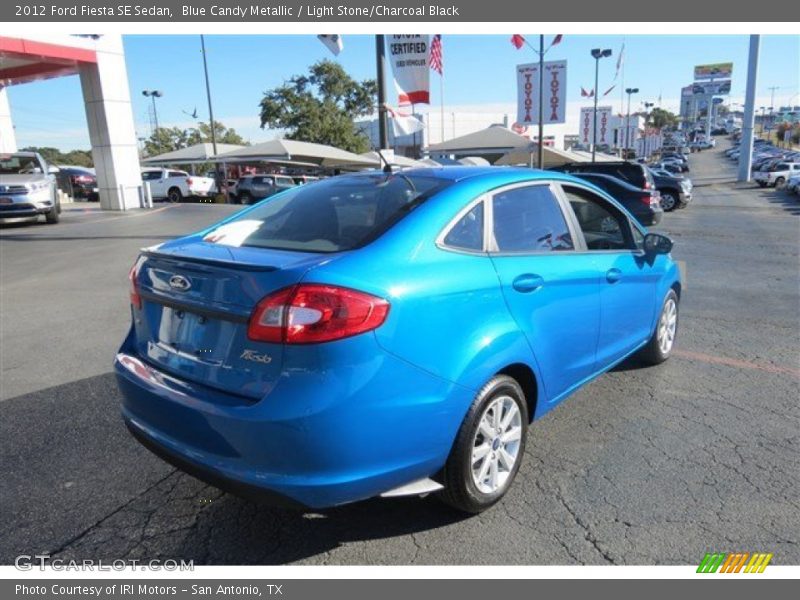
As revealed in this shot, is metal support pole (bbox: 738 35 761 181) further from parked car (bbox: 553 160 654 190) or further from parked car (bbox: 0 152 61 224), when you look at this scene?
parked car (bbox: 0 152 61 224)

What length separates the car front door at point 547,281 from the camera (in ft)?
9.93

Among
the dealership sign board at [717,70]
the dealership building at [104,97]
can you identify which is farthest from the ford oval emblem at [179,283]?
the dealership sign board at [717,70]

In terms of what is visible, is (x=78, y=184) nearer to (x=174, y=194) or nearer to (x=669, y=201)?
(x=174, y=194)

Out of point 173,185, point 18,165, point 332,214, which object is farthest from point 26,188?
point 173,185

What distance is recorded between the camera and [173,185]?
30.0 m

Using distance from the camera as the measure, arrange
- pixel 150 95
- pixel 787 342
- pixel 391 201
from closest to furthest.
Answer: pixel 391 201
pixel 787 342
pixel 150 95

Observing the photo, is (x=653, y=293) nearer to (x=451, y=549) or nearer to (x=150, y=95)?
(x=451, y=549)

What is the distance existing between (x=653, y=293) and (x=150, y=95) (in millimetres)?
57088

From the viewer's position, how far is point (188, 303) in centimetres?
260

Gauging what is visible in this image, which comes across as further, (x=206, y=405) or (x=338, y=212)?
(x=338, y=212)

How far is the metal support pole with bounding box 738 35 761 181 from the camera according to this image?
121 ft

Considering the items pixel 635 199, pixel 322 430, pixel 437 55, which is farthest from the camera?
pixel 635 199

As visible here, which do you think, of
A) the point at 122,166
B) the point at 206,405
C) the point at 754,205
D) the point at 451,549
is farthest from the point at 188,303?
the point at 754,205

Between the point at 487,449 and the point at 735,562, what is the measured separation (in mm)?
1165
